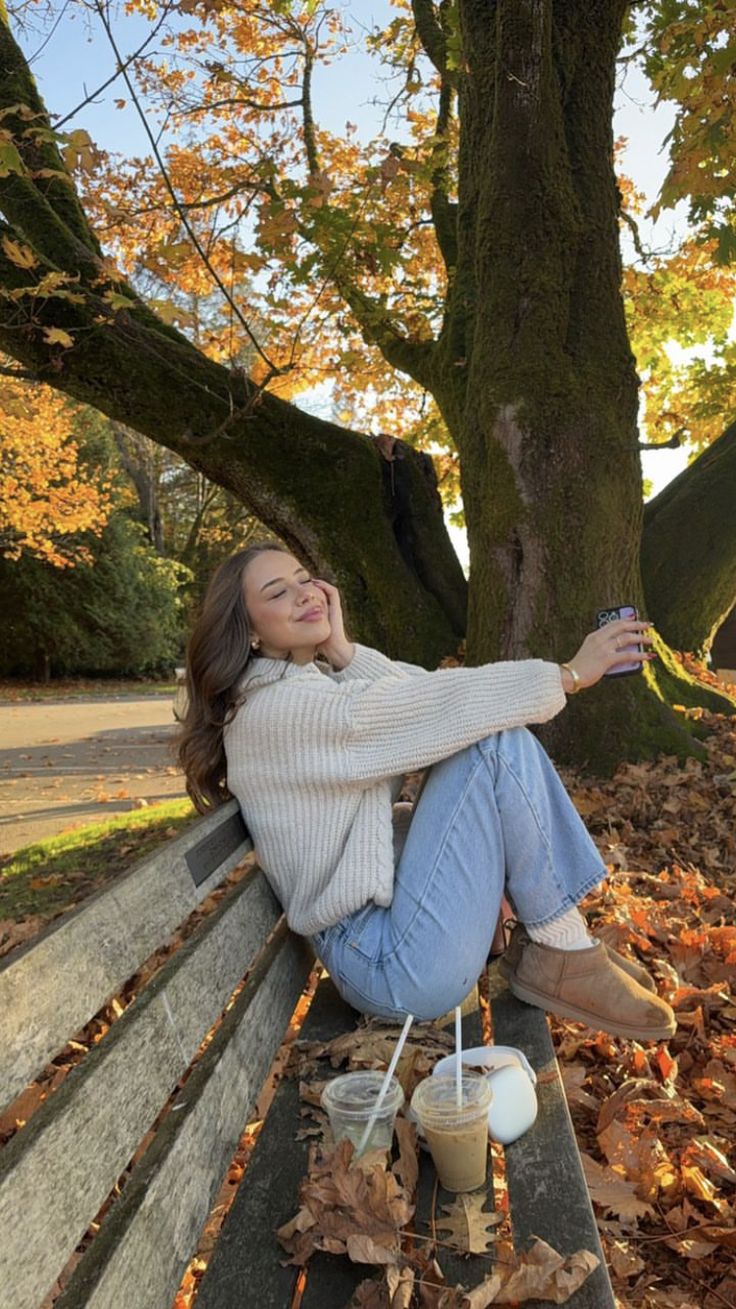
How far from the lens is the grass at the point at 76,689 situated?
1955 centimetres

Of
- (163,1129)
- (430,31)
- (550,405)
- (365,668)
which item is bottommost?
(163,1129)

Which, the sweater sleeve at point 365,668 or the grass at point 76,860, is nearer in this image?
the sweater sleeve at point 365,668

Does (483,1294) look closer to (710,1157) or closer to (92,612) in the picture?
(710,1157)

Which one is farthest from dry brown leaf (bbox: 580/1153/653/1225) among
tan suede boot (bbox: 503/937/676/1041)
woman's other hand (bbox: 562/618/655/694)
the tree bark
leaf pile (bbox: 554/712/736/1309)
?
the tree bark

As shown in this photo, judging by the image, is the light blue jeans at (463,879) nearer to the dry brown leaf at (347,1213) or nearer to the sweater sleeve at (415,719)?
the sweater sleeve at (415,719)

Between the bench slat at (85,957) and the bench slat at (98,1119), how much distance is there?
2.3 inches

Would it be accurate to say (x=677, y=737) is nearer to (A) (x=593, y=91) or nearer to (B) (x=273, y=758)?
(B) (x=273, y=758)

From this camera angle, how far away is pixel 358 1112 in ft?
6.38

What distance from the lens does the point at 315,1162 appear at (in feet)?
6.35

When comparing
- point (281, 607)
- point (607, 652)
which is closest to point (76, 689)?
point (281, 607)

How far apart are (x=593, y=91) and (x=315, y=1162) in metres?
6.34

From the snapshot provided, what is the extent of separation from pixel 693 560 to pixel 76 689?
17.2 meters

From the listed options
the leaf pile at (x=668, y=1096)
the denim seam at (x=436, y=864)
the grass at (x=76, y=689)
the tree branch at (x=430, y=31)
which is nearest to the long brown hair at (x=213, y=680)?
the denim seam at (x=436, y=864)

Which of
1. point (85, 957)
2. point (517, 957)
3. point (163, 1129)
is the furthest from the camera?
point (517, 957)
